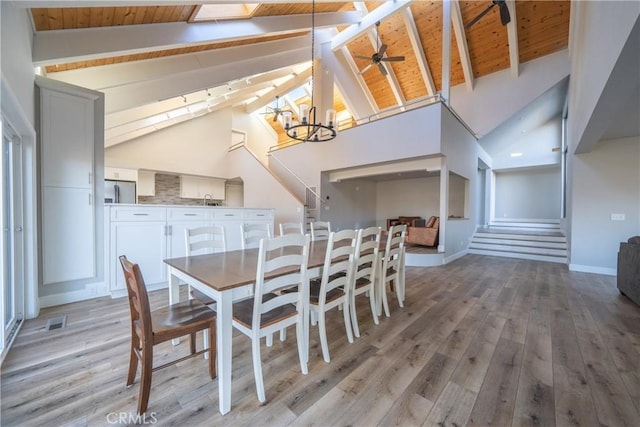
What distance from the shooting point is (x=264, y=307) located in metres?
1.51

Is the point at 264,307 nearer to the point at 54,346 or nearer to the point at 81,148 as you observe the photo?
the point at 54,346

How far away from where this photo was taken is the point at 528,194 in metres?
9.02

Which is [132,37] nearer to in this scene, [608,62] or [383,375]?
[383,375]

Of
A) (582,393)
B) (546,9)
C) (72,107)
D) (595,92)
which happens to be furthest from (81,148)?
(546,9)

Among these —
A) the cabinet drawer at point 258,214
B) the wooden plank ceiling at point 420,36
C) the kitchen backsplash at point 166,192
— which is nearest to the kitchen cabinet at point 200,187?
the kitchen backsplash at point 166,192

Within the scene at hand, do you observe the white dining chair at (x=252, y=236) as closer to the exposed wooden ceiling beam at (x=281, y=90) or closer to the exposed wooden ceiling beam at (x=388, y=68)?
the exposed wooden ceiling beam at (x=388, y=68)

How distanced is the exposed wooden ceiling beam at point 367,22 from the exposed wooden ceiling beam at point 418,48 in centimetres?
46

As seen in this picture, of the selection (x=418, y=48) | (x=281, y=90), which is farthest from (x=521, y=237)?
(x=281, y=90)

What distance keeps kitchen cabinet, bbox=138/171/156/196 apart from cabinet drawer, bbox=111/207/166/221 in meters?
5.72

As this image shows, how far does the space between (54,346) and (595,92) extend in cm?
562

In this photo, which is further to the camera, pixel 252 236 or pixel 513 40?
pixel 513 40

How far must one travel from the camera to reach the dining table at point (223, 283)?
1.37 m

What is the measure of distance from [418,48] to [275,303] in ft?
26.1

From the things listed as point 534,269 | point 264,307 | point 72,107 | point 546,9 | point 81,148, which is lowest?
point 534,269
